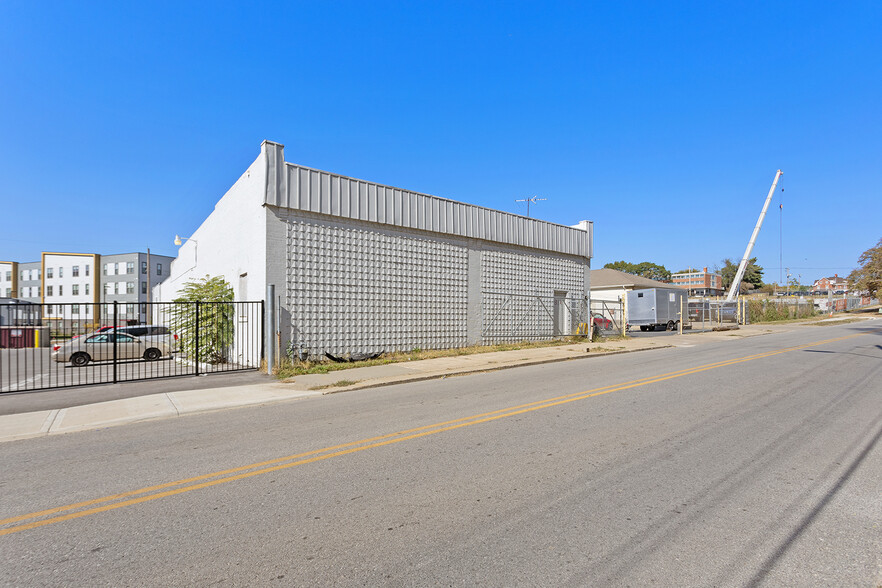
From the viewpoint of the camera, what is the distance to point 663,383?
1034 centimetres

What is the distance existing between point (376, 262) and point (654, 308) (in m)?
23.7

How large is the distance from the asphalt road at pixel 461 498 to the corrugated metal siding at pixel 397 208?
790 cm

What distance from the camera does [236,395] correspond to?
9758 mm

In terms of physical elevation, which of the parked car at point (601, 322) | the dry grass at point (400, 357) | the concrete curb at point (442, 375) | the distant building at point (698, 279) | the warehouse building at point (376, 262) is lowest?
the concrete curb at point (442, 375)

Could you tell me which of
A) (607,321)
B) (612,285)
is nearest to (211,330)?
(607,321)

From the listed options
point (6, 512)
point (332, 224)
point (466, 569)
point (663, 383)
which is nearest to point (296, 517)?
point (466, 569)

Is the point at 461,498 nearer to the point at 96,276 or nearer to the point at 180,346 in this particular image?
the point at 180,346

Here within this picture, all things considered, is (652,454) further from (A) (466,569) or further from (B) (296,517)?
(B) (296,517)

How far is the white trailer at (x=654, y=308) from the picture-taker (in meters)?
32.2

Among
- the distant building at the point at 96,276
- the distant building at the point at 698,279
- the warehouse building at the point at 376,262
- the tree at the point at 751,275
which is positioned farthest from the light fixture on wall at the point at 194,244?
the distant building at the point at 698,279

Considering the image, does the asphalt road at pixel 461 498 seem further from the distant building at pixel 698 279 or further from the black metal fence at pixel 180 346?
the distant building at pixel 698 279

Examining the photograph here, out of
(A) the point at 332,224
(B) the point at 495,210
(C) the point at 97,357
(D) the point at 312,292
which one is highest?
(B) the point at 495,210

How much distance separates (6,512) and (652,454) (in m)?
6.44

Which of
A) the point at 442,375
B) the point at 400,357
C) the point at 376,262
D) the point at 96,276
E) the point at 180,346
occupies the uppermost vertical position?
the point at 96,276
